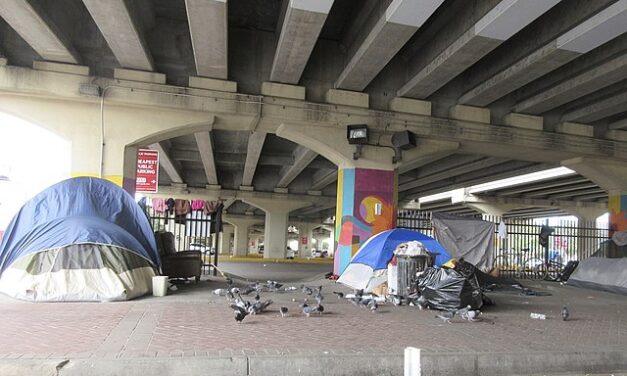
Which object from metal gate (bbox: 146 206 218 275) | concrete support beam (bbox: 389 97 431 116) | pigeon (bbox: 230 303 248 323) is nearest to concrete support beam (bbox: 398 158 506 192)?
concrete support beam (bbox: 389 97 431 116)

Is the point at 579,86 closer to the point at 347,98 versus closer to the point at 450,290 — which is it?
the point at 347,98

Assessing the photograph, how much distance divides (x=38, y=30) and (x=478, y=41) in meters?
9.78

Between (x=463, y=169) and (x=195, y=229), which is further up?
(x=463, y=169)

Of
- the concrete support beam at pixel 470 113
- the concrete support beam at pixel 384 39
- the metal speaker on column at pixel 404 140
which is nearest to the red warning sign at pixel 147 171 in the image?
the concrete support beam at pixel 384 39

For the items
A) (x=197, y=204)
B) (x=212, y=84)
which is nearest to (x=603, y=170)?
(x=212, y=84)

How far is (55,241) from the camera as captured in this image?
9.20m

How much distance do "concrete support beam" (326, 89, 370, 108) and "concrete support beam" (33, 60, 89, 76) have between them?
6831 mm

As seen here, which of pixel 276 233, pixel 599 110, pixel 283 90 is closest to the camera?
pixel 283 90

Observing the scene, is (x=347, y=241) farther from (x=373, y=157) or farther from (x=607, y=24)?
(x=607, y=24)

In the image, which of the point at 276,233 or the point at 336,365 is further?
the point at 276,233

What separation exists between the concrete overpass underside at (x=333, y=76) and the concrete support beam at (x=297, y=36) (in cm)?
4

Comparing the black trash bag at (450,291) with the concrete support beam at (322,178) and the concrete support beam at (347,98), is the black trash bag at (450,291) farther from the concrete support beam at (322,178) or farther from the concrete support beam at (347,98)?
the concrete support beam at (322,178)

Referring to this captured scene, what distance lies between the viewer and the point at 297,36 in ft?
35.8

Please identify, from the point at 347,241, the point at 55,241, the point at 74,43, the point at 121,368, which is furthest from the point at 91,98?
the point at 121,368
